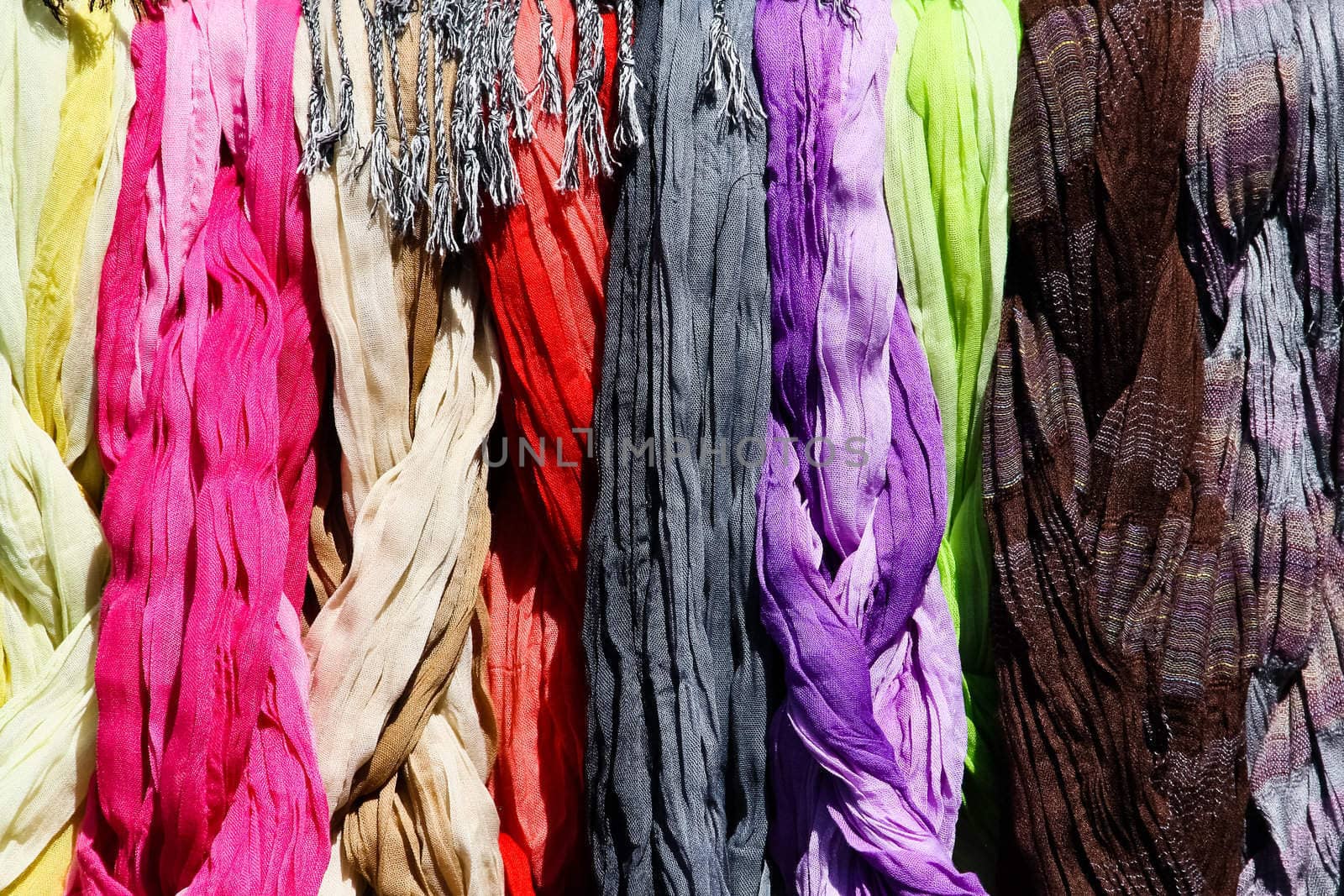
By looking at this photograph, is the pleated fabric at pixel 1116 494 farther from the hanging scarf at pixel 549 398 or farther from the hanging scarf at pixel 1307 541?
the hanging scarf at pixel 549 398

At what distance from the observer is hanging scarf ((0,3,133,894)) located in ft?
2.81

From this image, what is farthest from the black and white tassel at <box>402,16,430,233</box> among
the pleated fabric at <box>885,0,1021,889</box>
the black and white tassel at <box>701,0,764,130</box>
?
the pleated fabric at <box>885,0,1021,889</box>

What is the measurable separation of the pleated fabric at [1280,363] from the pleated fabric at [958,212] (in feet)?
0.55

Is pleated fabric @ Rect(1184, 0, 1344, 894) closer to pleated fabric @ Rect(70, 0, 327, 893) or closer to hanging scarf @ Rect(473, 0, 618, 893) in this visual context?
hanging scarf @ Rect(473, 0, 618, 893)

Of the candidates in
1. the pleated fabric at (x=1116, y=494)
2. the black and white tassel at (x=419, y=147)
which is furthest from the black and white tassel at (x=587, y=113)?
the pleated fabric at (x=1116, y=494)

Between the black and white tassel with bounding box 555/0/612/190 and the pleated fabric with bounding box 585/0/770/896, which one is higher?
the black and white tassel with bounding box 555/0/612/190

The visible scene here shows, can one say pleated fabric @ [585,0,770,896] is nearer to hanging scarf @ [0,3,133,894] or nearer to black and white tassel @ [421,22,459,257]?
black and white tassel @ [421,22,459,257]

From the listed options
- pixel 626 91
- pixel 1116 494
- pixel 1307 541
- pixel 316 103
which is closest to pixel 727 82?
pixel 626 91

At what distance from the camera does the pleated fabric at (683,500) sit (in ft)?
2.81

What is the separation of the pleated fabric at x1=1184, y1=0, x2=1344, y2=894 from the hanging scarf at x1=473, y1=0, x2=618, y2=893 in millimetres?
509

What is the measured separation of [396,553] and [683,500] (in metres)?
0.24

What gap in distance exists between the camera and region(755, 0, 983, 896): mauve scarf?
2.82 ft

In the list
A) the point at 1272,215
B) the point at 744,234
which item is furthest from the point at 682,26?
the point at 1272,215

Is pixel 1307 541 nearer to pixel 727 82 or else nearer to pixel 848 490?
pixel 848 490
